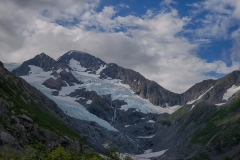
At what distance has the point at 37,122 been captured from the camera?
114 metres

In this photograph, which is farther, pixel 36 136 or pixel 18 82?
pixel 18 82

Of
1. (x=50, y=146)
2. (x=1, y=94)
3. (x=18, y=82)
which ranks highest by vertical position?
(x=18, y=82)

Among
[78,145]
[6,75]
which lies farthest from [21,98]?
[78,145]

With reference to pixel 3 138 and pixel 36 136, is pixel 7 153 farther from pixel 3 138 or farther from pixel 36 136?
pixel 36 136

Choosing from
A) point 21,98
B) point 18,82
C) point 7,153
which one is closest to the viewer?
point 7,153

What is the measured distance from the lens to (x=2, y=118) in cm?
9325

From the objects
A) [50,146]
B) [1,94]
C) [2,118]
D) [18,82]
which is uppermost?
[18,82]

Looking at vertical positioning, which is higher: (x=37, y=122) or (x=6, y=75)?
(x=6, y=75)

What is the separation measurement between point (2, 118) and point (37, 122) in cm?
2208

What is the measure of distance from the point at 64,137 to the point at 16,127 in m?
27.7

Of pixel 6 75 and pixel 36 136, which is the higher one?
pixel 6 75

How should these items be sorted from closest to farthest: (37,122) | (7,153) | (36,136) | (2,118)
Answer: (7,153) < (2,118) < (36,136) < (37,122)

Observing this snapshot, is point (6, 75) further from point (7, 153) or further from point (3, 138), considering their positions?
point (7, 153)

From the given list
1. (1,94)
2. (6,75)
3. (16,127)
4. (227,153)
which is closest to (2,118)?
(16,127)
